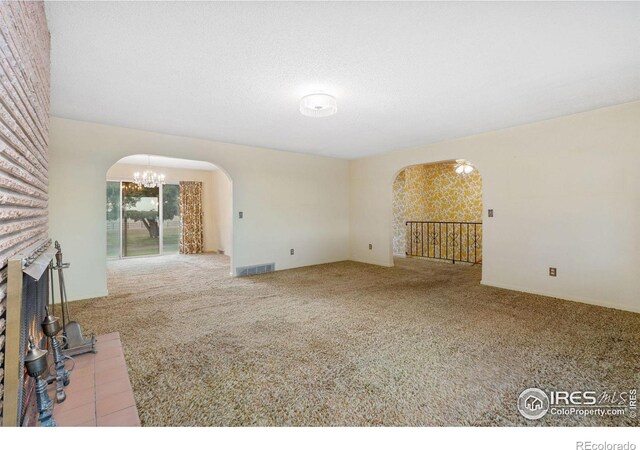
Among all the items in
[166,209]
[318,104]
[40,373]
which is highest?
[318,104]

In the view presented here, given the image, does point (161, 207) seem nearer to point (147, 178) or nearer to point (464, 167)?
point (147, 178)

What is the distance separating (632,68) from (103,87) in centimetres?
468

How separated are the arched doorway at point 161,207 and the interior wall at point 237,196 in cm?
98

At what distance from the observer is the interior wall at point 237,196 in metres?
3.73

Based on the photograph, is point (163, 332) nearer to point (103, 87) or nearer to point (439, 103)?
point (103, 87)

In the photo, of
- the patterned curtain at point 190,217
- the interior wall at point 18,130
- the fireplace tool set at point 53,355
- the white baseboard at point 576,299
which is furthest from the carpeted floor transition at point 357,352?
the patterned curtain at point 190,217

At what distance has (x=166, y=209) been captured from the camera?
320 inches

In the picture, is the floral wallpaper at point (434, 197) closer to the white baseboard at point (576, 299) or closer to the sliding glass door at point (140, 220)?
the white baseboard at point (576, 299)

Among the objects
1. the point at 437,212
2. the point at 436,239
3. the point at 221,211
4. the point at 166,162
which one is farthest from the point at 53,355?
the point at 437,212

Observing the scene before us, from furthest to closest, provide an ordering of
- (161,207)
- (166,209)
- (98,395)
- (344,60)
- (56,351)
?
(166,209)
(161,207)
(344,60)
(56,351)
(98,395)

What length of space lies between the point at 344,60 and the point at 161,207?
726 cm

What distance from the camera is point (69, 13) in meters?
1.78

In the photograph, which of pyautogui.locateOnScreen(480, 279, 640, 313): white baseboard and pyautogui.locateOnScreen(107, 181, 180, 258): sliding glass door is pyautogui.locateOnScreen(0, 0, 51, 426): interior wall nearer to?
pyautogui.locateOnScreen(480, 279, 640, 313): white baseboard
